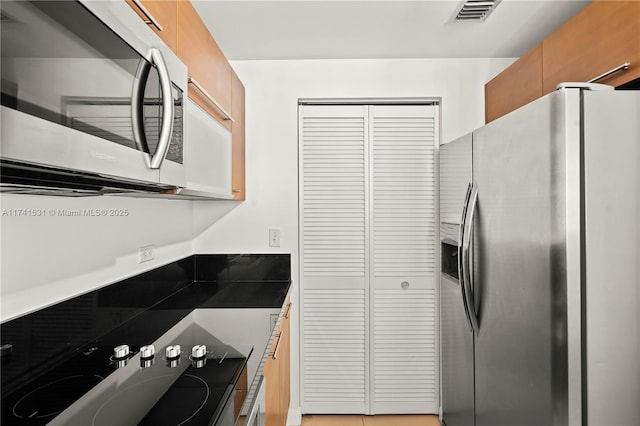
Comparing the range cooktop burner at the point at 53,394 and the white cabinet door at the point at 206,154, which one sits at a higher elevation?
the white cabinet door at the point at 206,154

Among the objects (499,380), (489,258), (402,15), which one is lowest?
(499,380)

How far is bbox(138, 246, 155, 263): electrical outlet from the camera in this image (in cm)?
186

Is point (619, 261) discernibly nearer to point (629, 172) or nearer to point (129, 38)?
point (629, 172)

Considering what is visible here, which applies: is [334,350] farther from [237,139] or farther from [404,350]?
[237,139]

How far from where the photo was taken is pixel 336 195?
2.62m

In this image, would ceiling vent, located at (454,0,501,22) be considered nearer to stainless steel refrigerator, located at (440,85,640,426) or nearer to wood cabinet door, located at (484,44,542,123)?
wood cabinet door, located at (484,44,542,123)

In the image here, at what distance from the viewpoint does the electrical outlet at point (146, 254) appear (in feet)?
6.09

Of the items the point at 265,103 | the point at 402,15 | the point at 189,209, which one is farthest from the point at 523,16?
the point at 189,209

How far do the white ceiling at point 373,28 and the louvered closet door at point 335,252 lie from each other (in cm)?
41

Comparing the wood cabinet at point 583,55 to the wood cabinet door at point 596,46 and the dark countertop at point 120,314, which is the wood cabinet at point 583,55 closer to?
the wood cabinet door at point 596,46

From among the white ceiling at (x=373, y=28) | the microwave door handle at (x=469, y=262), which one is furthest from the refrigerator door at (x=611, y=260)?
the white ceiling at (x=373, y=28)

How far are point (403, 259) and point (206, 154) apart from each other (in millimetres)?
1481

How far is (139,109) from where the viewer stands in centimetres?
93

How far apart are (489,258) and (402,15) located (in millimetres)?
1243
